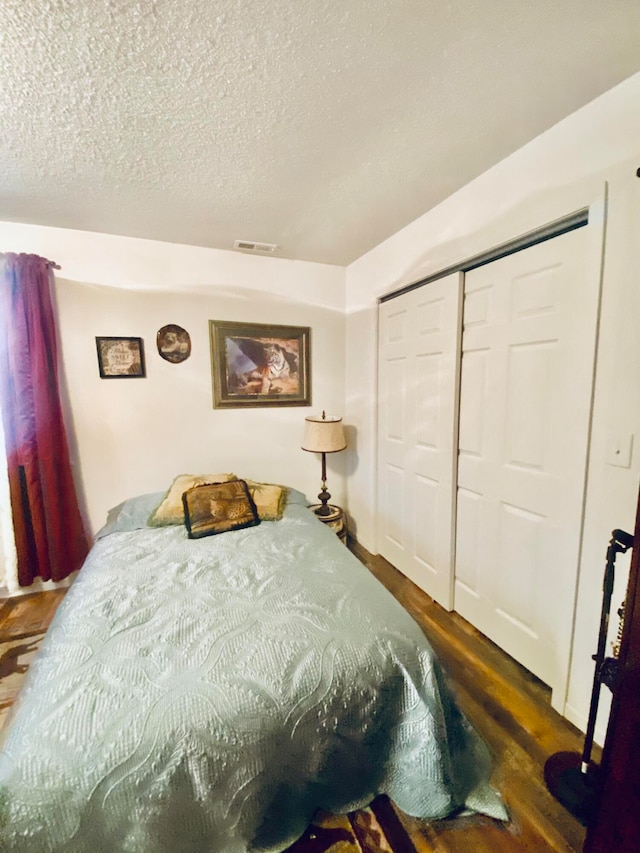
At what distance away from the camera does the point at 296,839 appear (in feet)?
3.19

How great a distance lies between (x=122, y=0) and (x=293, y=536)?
2.04 m

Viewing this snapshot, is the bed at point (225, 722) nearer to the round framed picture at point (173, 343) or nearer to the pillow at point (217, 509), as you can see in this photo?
the pillow at point (217, 509)

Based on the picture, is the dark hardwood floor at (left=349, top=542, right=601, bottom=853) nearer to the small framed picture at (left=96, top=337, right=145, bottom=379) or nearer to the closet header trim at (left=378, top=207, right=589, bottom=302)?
the closet header trim at (left=378, top=207, right=589, bottom=302)

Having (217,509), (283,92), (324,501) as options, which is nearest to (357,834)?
(217,509)

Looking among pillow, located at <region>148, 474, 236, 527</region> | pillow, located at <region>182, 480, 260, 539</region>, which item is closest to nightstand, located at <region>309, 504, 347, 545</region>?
pillow, located at <region>182, 480, 260, 539</region>

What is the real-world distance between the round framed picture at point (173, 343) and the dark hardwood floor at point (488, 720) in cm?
178

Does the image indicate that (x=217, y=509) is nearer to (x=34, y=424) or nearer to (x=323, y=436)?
(x=323, y=436)

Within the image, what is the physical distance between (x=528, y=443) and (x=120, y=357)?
2537 mm

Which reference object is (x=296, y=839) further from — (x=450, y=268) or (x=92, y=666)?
(x=450, y=268)

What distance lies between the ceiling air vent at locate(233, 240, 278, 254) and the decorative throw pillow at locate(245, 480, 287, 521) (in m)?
1.72

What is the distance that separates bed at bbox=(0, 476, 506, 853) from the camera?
31.4 inches

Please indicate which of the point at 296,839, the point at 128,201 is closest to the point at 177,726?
the point at 296,839

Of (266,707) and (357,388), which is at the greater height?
(357,388)

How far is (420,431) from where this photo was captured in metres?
2.22
